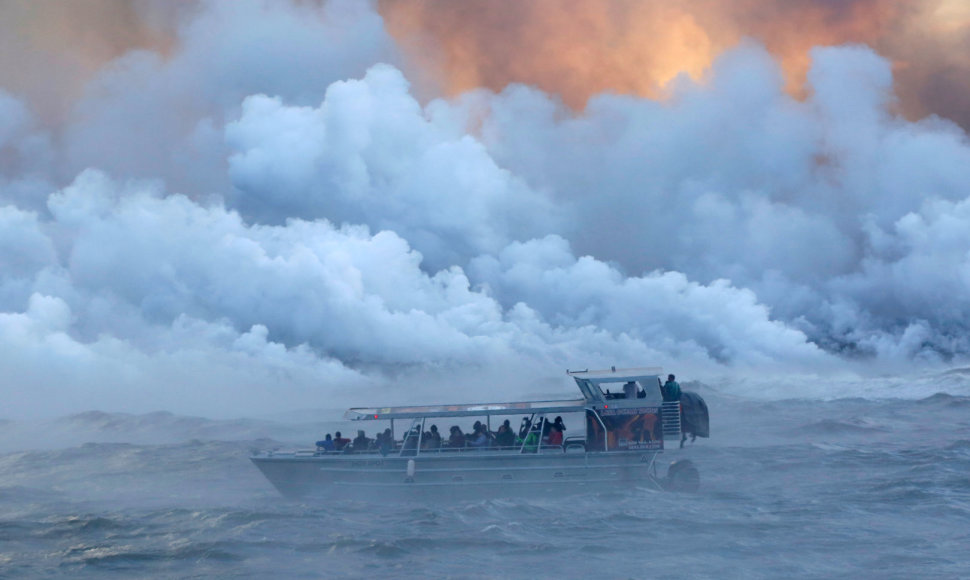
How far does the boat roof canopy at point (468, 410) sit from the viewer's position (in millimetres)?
26125

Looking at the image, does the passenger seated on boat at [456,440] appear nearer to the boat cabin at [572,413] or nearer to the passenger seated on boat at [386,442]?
the boat cabin at [572,413]

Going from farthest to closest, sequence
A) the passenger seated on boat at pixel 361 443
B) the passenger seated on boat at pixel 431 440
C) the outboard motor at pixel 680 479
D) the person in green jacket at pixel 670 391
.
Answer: the passenger seated on boat at pixel 361 443 → the person in green jacket at pixel 670 391 → the passenger seated on boat at pixel 431 440 → the outboard motor at pixel 680 479

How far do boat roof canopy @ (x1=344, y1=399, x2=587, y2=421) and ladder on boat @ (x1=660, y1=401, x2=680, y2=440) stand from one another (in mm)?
2648

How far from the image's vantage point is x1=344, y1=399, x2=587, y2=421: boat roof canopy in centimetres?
2612

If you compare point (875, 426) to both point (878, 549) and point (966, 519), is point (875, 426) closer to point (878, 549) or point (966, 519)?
point (966, 519)

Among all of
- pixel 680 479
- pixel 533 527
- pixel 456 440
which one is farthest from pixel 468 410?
pixel 680 479

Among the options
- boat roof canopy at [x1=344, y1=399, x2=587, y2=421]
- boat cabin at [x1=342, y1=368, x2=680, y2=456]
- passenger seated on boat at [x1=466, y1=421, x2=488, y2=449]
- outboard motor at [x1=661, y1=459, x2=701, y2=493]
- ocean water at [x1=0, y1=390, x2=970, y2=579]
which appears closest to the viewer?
ocean water at [x1=0, y1=390, x2=970, y2=579]

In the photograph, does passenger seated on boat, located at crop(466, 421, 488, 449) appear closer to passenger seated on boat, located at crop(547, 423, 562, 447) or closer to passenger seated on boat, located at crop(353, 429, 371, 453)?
passenger seated on boat, located at crop(547, 423, 562, 447)

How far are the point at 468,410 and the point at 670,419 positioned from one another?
264 inches

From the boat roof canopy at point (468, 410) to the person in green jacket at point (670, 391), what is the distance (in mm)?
2880

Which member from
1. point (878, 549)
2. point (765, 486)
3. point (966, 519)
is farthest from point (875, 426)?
point (878, 549)

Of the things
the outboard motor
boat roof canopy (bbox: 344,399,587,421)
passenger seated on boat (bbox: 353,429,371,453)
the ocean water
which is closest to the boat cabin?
boat roof canopy (bbox: 344,399,587,421)

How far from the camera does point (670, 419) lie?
26.5 metres

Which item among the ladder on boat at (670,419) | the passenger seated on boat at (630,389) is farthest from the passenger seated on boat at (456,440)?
the ladder on boat at (670,419)
